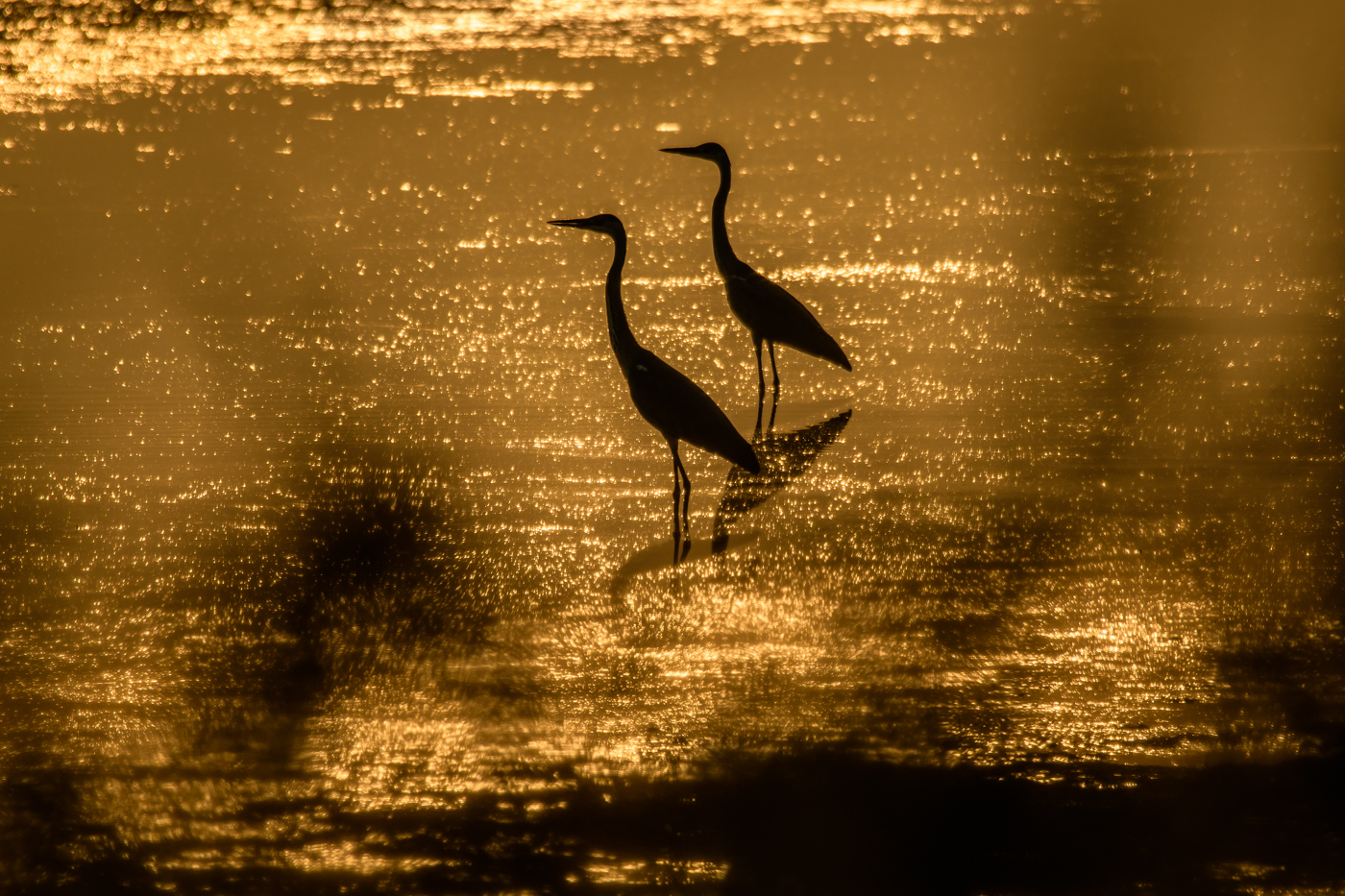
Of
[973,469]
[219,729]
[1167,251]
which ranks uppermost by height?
[1167,251]

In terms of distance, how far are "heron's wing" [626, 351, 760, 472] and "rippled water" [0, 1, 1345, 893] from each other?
0.29m

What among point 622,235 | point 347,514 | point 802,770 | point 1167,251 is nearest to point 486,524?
point 347,514

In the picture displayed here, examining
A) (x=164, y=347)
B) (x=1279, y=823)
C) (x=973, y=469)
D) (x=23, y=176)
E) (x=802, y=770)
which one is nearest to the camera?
(x=1279, y=823)

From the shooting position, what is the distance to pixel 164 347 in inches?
299

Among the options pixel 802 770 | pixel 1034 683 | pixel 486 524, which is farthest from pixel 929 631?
pixel 486 524

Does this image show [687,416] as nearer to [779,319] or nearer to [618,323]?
[618,323]

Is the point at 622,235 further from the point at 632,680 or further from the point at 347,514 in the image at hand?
the point at 632,680

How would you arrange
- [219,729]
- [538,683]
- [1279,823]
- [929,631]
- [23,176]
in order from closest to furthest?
[1279,823] < [219,729] < [538,683] < [929,631] < [23,176]

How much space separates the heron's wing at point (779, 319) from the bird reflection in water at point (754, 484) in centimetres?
41

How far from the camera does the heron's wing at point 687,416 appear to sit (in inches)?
222

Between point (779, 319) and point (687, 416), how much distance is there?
154cm

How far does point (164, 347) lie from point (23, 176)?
15.2ft

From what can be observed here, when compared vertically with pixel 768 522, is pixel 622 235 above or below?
above

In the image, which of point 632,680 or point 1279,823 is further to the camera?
point 632,680
